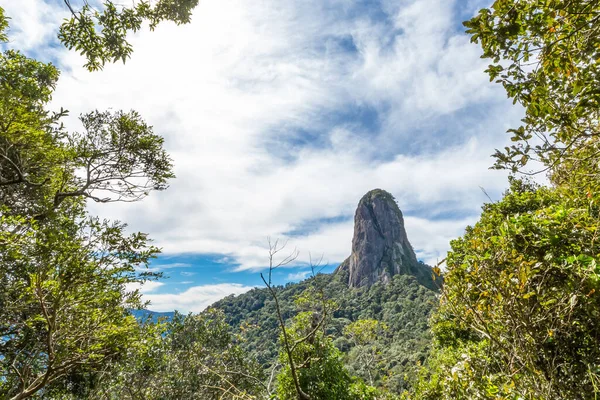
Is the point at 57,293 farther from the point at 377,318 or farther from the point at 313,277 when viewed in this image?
the point at 377,318

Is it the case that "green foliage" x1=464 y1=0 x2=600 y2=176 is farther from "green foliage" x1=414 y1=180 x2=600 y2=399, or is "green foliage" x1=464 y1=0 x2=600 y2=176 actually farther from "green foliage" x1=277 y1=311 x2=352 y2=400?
"green foliage" x1=277 y1=311 x2=352 y2=400

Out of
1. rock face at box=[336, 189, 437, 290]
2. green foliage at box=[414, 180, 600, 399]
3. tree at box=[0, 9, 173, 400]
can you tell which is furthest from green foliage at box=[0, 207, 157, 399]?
rock face at box=[336, 189, 437, 290]

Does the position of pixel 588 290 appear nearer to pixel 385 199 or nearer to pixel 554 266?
pixel 554 266

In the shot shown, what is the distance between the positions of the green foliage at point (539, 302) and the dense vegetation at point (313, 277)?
0.02 meters

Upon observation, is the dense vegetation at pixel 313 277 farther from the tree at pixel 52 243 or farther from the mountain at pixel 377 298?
the mountain at pixel 377 298

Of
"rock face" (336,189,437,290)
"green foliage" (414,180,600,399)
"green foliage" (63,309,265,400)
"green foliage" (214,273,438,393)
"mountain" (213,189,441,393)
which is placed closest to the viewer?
"green foliage" (414,180,600,399)

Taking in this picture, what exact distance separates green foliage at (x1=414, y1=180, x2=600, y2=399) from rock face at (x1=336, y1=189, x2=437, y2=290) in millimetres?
100848

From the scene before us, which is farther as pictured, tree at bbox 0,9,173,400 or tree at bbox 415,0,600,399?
tree at bbox 0,9,173,400

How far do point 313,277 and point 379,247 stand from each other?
113756mm

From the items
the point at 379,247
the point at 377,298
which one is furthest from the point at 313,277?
the point at 379,247

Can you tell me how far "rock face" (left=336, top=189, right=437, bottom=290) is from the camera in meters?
104

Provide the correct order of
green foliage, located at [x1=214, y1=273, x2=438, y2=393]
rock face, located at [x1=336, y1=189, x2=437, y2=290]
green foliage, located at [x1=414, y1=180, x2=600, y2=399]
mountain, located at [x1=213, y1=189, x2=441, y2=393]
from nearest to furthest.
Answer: green foliage, located at [x1=414, y1=180, x2=600, y2=399], green foliage, located at [x1=214, y1=273, x2=438, y2=393], mountain, located at [x1=213, y1=189, x2=441, y2=393], rock face, located at [x1=336, y1=189, x2=437, y2=290]

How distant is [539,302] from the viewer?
238 cm

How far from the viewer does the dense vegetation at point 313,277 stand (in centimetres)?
238
